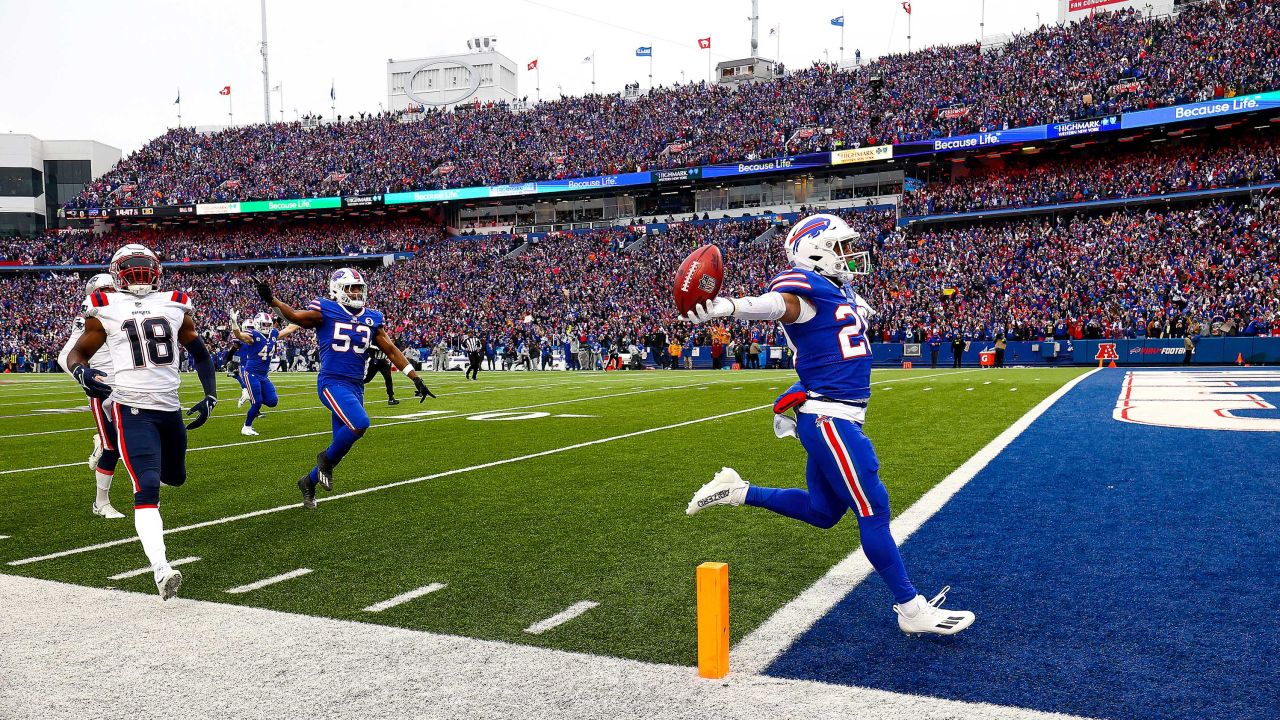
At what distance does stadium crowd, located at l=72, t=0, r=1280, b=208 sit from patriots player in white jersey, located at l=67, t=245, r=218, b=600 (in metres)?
40.0

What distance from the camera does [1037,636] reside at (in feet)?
11.8

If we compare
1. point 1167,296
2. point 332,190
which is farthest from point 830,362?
point 332,190

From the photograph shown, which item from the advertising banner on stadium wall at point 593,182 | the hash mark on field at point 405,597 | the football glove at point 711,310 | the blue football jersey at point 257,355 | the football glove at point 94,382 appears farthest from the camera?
the advertising banner on stadium wall at point 593,182

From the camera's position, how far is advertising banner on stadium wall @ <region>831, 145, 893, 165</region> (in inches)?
1631

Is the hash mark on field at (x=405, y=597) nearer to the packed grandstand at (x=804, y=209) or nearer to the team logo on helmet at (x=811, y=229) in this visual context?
the team logo on helmet at (x=811, y=229)

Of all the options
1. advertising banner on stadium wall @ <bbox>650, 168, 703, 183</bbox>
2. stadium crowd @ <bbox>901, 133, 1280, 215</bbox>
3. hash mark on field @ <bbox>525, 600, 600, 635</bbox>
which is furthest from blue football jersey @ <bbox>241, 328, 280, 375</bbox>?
advertising banner on stadium wall @ <bbox>650, 168, 703, 183</bbox>

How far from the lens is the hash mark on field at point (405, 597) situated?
4.12 m

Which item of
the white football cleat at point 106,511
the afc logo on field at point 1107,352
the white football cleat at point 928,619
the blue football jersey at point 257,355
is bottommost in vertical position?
the afc logo on field at point 1107,352

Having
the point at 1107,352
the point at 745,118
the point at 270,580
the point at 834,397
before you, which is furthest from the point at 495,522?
the point at 745,118

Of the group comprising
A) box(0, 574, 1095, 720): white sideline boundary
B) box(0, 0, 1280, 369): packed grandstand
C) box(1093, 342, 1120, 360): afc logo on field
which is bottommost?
box(1093, 342, 1120, 360): afc logo on field

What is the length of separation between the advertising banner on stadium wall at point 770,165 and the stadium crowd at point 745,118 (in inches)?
32.5

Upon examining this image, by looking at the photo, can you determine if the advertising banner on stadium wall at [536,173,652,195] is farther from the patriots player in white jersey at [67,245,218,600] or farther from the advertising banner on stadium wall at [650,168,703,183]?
→ the patriots player in white jersey at [67,245,218,600]

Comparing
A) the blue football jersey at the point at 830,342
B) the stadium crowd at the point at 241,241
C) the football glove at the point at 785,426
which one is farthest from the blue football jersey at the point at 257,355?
the stadium crowd at the point at 241,241

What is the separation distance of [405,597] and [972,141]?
40328 mm
